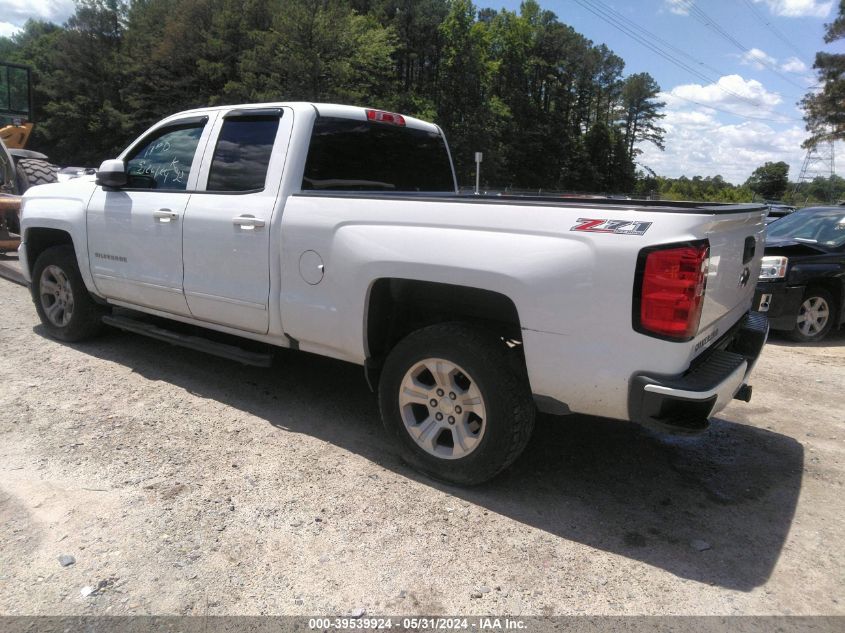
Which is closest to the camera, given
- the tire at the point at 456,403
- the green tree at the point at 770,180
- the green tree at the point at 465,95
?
the tire at the point at 456,403

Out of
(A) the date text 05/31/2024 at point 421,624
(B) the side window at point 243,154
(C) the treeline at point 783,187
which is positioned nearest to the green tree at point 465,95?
(C) the treeline at point 783,187

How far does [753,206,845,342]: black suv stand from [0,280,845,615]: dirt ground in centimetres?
246

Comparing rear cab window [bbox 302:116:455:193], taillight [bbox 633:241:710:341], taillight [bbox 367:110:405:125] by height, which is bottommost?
taillight [bbox 633:241:710:341]

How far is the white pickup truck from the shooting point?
2713 mm

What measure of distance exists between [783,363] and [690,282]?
449cm

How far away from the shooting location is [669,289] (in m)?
2.62

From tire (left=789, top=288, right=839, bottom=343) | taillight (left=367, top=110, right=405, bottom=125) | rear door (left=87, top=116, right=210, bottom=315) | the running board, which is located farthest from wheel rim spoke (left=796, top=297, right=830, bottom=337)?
rear door (left=87, top=116, right=210, bottom=315)

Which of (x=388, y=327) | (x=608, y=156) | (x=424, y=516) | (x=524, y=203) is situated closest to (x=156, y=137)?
(x=388, y=327)

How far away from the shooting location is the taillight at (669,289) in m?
2.61

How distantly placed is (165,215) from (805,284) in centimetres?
671

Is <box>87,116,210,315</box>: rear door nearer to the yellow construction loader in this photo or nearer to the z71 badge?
the z71 badge

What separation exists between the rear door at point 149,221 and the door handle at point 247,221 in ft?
2.08

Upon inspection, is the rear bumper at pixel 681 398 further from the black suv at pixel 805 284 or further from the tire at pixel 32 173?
the tire at pixel 32 173

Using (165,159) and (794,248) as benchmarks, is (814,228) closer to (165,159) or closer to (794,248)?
(794,248)
